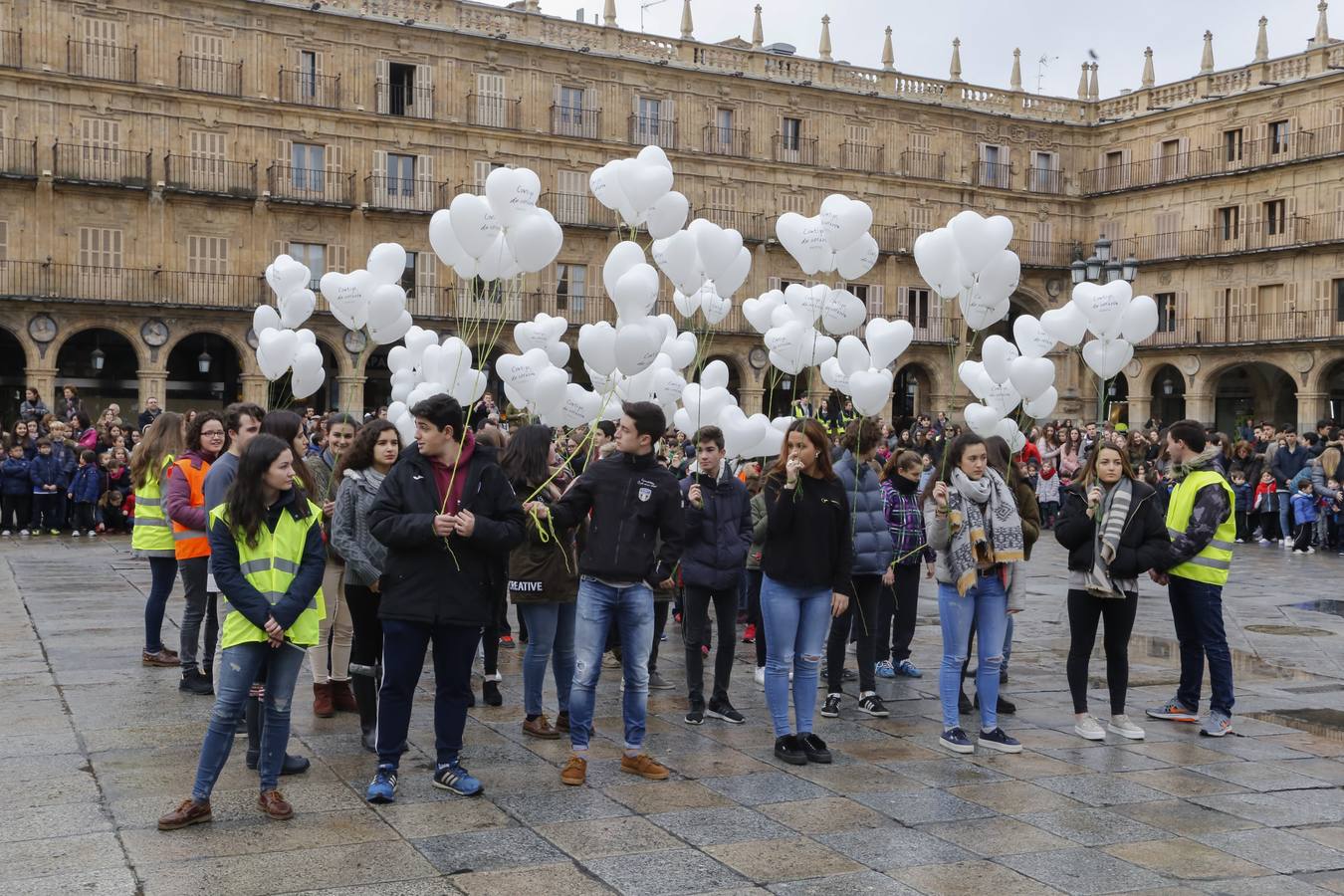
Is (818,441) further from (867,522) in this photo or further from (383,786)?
(383,786)

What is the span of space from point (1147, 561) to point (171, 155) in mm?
29319

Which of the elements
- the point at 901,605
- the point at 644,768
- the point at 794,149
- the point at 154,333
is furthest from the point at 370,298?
the point at 794,149

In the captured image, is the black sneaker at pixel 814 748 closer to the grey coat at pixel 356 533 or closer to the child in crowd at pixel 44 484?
the grey coat at pixel 356 533

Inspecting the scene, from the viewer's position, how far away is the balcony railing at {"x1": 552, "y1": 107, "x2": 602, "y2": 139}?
35.8 m

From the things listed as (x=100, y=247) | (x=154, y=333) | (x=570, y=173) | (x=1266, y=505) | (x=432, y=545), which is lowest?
(x=1266, y=505)

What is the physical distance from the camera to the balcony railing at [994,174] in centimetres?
4166

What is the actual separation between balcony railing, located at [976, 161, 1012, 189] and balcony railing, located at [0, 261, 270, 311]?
71.7ft

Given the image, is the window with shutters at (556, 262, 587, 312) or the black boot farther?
the window with shutters at (556, 262, 587, 312)

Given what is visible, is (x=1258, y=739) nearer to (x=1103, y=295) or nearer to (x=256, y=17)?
(x=1103, y=295)

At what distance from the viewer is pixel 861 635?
8.05m

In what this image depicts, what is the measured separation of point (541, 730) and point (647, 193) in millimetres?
3519

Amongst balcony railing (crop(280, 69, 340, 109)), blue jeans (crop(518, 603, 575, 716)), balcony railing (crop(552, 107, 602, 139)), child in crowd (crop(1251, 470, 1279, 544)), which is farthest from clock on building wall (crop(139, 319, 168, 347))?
blue jeans (crop(518, 603, 575, 716))

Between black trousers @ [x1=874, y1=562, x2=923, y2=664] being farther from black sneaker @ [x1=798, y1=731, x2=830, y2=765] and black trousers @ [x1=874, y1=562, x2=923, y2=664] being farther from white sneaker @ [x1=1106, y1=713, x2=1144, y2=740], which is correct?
black sneaker @ [x1=798, y1=731, x2=830, y2=765]

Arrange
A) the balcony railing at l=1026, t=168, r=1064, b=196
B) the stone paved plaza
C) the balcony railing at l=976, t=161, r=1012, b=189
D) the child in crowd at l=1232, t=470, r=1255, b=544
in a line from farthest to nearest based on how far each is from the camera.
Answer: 1. the balcony railing at l=1026, t=168, r=1064, b=196
2. the balcony railing at l=976, t=161, r=1012, b=189
3. the child in crowd at l=1232, t=470, r=1255, b=544
4. the stone paved plaza
